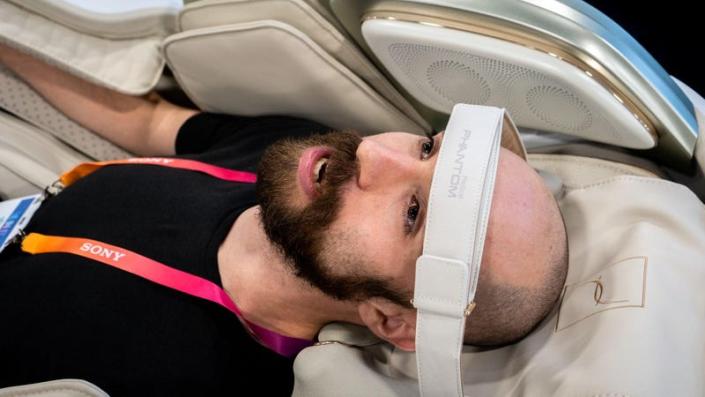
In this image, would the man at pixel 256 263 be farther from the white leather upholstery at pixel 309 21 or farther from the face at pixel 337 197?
the white leather upholstery at pixel 309 21

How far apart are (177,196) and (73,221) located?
0.72ft

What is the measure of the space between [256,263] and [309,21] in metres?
0.49

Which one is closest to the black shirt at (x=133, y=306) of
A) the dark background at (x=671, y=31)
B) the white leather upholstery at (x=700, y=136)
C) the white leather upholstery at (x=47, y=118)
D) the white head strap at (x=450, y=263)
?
the white leather upholstery at (x=47, y=118)

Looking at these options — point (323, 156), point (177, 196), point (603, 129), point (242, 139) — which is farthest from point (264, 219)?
point (603, 129)

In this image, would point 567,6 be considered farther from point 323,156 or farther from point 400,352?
point 400,352

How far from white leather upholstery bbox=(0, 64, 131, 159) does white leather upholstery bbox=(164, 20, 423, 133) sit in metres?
0.29

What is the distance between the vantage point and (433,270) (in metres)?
0.84

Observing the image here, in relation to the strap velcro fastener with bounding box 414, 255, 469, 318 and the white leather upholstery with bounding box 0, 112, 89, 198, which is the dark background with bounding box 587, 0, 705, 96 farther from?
the white leather upholstery with bounding box 0, 112, 89, 198

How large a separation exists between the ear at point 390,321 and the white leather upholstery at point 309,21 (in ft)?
1.55

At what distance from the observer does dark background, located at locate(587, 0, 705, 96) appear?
180 cm

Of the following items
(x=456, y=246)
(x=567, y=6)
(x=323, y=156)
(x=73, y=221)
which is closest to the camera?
(x=456, y=246)

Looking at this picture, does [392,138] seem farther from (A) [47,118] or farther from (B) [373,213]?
(A) [47,118]

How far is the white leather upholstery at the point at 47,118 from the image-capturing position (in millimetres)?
1461

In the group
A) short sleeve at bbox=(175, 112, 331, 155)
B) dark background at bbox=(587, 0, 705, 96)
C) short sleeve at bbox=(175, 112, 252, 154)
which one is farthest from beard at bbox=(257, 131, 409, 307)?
dark background at bbox=(587, 0, 705, 96)
